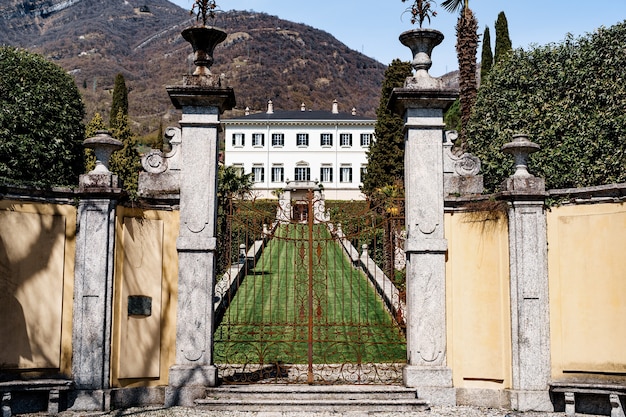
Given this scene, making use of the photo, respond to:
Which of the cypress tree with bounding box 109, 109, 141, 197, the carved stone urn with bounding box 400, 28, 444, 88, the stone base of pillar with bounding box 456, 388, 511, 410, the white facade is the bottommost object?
the stone base of pillar with bounding box 456, 388, 511, 410

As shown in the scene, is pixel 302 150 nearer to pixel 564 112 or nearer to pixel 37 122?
pixel 37 122

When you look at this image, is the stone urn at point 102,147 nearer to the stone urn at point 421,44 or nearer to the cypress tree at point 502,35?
the stone urn at point 421,44

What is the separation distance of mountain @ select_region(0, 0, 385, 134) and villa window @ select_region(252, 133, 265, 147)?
30184 millimetres

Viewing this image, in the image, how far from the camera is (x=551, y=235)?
8422 millimetres

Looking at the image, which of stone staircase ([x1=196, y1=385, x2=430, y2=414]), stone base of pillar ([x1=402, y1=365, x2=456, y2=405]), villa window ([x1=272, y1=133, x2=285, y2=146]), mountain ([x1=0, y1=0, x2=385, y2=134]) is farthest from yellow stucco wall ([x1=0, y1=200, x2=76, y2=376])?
mountain ([x1=0, y1=0, x2=385, y2=134])

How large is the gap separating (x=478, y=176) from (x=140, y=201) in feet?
15.7

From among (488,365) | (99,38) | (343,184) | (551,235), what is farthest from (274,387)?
(99,38)

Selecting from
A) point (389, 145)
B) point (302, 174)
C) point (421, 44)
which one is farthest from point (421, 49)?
point (302, 174)

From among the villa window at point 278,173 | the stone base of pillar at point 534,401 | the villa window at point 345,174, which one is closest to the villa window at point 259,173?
the villa window at point 278,173

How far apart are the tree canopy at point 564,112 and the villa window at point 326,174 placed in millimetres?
43642

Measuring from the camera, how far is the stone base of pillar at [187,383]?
8.29 meters

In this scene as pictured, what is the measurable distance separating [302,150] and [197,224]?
2137 inches

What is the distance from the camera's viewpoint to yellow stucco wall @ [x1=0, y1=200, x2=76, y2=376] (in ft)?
25.6

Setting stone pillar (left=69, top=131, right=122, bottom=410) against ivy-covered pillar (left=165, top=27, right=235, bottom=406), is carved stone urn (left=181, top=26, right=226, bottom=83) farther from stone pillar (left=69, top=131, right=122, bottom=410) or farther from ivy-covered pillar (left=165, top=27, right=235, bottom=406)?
stone pillar (left=69, top=131, right=122, bottom=410)
